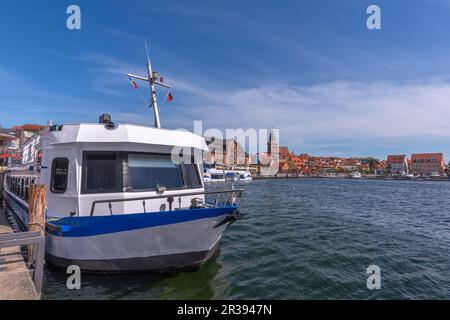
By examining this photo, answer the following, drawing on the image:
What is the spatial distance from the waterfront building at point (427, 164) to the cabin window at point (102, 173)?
21405 cm

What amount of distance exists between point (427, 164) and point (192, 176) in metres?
221

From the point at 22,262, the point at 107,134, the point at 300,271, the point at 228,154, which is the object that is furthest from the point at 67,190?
the point at 228,154

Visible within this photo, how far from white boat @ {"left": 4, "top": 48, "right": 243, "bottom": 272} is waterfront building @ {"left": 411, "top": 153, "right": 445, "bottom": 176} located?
21252cm

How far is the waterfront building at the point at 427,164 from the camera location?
576 feet

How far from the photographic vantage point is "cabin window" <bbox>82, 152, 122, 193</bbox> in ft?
25.9

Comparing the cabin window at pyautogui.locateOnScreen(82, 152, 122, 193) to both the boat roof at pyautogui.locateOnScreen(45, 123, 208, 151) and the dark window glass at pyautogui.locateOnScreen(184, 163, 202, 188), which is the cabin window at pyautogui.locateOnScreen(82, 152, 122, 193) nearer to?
the boat roof at pyautogui.locateOnScreen(45, 123, 208, 151)

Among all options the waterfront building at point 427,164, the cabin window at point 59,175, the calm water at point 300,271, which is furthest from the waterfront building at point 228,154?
the waterfront building at point 427,164

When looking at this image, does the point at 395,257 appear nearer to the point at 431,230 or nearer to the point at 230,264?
the point at 230,264

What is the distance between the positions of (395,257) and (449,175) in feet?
604

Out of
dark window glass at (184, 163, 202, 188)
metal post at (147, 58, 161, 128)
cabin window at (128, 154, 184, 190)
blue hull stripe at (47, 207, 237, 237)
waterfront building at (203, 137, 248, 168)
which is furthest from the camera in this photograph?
waterfront building at (203, 137, 248, 168)

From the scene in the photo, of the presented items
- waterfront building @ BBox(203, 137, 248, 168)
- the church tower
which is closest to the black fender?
waterfront building @ BBox(203, 137, 248, 168)

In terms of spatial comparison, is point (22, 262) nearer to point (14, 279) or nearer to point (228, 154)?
point (14, 279)

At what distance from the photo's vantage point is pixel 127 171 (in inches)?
321

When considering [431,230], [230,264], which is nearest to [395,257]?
[230,264]
